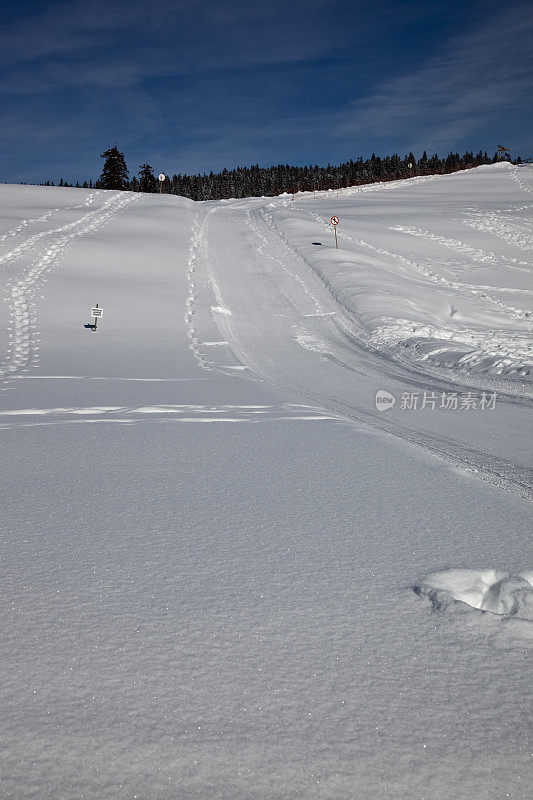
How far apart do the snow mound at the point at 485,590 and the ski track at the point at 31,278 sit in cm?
837

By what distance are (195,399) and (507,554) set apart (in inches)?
198

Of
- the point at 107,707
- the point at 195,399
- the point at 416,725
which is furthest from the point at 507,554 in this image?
the point at 195,399

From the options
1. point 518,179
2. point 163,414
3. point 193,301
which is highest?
point 518,179

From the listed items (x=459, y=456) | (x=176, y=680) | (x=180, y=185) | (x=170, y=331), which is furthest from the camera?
(x=180, y=185)

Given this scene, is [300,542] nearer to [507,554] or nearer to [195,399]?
[507,554]

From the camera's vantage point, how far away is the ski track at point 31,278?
35.4 feet

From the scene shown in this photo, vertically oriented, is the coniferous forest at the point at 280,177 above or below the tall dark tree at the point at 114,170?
above

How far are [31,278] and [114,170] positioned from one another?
53.0 metres

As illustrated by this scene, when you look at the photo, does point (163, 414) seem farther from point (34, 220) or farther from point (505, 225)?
point (505, 225)

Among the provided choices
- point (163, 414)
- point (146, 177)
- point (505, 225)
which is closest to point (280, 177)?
point (146, 177)

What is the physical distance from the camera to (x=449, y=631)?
211 centimetres

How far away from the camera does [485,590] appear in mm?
2486

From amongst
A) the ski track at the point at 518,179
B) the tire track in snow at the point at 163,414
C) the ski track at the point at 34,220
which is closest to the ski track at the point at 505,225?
the ski track at the point at 518,179

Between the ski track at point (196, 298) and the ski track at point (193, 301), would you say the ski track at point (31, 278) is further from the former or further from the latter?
the ski track at point (196, 298)
